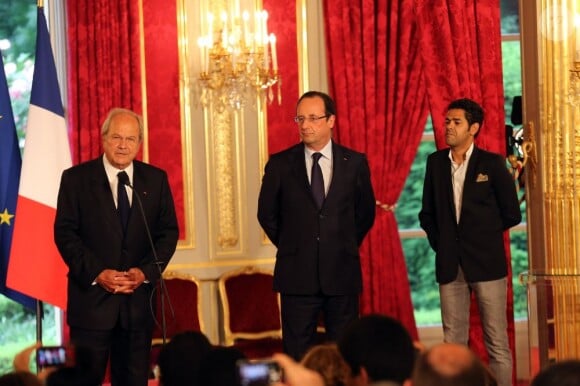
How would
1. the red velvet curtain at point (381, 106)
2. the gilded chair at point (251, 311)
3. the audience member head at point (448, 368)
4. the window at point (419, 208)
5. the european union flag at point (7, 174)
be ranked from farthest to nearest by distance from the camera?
the window at point (419, 208) < the red velvet curtain at point (381, 106) < the gilded chair at point (251, 311) < the european union flag at point (7, 174) < the audience member head at point (448, 368)

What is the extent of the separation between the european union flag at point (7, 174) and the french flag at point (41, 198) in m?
0.12

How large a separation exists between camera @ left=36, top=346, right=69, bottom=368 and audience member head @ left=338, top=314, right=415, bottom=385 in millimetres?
755

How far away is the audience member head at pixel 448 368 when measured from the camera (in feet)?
7.59

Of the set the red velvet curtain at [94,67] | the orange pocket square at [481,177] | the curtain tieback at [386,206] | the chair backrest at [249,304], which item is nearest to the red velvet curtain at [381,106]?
the curtain tieback at [386,206]

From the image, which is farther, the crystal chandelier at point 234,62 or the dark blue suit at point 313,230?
the crystal chandelier at point 234,62

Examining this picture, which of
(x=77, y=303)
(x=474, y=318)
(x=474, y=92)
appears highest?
(x=474, y=92)

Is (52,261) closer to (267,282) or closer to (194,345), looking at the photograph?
(267,282)

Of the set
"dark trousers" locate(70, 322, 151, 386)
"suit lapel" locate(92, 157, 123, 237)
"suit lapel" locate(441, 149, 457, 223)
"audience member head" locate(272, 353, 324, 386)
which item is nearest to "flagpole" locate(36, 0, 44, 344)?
"dark trousers" locate(70, 322, 151, 386)

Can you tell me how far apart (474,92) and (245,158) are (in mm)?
1672

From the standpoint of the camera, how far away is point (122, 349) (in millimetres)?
4750

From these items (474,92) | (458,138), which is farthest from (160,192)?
(474,92)

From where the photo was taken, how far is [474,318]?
24.3ft

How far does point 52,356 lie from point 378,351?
890 millimetres

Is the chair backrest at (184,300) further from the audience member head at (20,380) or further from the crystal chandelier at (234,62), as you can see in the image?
the audience member head at (20,380)
